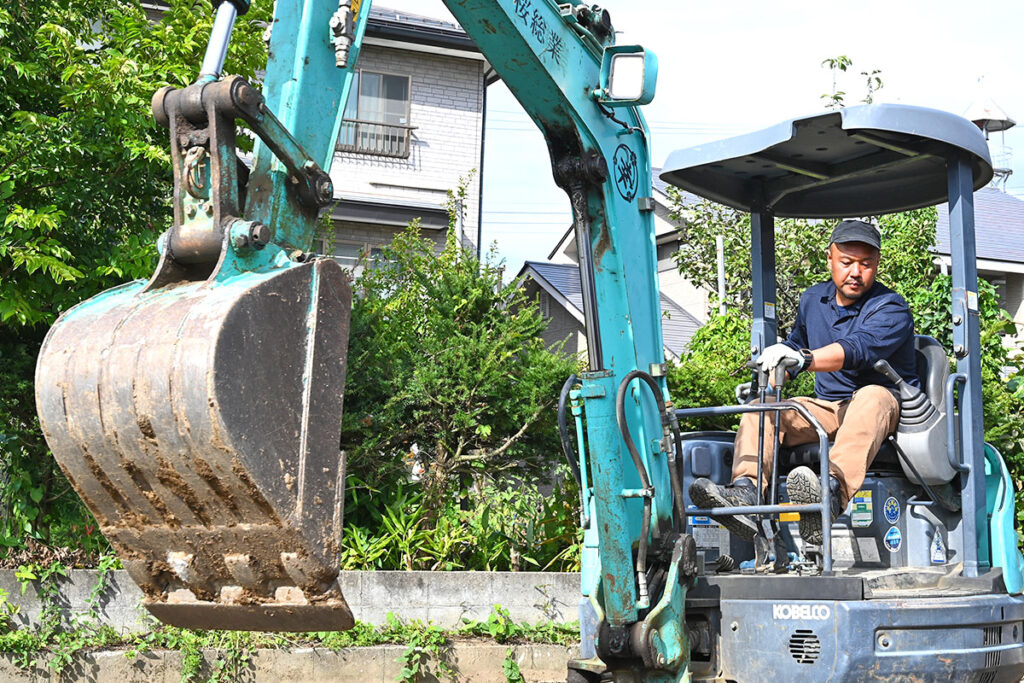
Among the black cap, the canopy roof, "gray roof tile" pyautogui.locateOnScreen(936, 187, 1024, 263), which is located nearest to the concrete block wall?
the canopy roof

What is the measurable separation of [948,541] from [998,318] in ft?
20.3

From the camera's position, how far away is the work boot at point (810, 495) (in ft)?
17.8

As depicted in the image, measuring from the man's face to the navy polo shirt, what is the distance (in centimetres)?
8

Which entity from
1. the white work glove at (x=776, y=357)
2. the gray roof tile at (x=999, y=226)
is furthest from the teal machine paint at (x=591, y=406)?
the gray roof tile at (x=999, y=226)

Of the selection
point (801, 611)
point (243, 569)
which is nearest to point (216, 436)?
point (243, 569)

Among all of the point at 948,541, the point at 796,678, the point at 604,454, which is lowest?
the point at 796,678

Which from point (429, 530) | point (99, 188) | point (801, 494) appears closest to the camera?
point (801, 494)

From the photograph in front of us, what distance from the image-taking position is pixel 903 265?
41.6 ft

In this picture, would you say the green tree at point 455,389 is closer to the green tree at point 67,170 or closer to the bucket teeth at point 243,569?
the green tree at point 67,170

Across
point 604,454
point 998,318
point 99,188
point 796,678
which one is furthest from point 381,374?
point 998,318

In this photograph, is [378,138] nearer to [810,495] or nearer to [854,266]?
[854,266]

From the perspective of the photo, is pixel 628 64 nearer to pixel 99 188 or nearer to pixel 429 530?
pixel 99 188

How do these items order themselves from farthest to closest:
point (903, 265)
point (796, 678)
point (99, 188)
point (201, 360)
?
point (903, 265) → point (99, 188) → point (796, 678) → point (201, 360)

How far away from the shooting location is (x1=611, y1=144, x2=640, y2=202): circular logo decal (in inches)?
223
